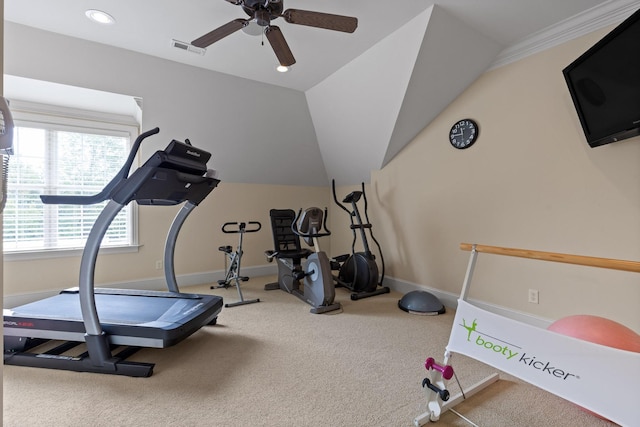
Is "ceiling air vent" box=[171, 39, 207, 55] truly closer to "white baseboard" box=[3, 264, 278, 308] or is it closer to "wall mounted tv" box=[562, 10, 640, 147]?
"white baseboard" box=[3, 264, 278, 308]

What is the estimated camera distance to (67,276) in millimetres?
3676

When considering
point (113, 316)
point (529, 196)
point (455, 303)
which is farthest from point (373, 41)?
point (113, 316)

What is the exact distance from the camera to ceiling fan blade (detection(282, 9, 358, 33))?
6.92ft

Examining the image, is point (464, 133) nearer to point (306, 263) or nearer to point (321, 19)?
point (321, 19)

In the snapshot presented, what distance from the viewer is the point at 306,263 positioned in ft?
12.0

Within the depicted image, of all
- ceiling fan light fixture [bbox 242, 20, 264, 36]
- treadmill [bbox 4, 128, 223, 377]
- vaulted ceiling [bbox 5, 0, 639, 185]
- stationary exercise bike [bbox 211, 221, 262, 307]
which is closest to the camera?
treadmill [bbox 4, 128, 223, 377]

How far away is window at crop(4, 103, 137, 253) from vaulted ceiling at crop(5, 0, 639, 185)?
59cm

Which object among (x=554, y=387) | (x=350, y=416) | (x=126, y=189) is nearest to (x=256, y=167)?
(x=126, y=189)

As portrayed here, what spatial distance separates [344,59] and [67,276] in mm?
4202

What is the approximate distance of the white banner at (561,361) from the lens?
119 cm

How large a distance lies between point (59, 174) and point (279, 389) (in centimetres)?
388

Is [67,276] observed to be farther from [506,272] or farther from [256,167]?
[506,272]

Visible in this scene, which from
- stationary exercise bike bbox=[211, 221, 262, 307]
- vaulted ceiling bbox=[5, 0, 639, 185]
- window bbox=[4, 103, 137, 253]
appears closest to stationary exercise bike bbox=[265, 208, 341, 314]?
stationary exercise bike bbox=[211, 221, 262, 307]

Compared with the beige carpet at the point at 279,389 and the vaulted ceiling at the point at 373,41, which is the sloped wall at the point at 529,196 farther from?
the beige carpet at the point at 279,389
